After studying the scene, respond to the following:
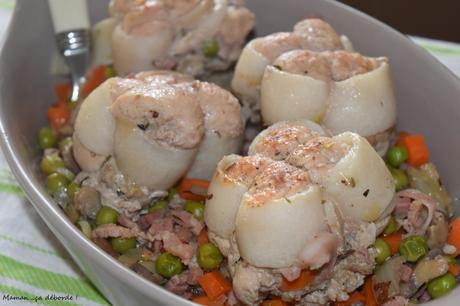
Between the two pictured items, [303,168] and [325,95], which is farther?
[325,95]

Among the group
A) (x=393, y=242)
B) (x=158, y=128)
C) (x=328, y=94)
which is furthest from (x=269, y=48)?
(x=393, y=242)

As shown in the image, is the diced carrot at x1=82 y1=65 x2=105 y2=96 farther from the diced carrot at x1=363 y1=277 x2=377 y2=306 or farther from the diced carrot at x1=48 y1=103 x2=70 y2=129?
the diced carrot at x1=363 y1=277 x2=377 y2=306

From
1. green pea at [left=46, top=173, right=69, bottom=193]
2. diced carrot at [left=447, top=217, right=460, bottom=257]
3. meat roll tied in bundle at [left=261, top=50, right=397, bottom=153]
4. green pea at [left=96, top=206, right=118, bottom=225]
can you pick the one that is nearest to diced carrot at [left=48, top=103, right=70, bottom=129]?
green pea at [left=46, top=173, right=69, bottom=193]

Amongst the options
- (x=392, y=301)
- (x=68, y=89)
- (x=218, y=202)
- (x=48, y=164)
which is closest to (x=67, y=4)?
(x=68, y=89)

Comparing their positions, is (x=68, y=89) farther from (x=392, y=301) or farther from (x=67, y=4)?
(x=392, y=301)

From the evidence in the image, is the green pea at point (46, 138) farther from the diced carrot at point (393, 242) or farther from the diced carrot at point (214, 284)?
the diced carrot at point (393, 242)

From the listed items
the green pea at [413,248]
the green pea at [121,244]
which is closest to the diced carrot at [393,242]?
the green pea at [413,248]
